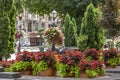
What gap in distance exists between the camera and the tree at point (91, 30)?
20922mm

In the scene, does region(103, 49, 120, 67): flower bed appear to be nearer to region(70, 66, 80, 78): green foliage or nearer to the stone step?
region(70, 66, 80, 78): green foliage

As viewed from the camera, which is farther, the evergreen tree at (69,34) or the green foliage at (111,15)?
the evergreen tree at (69,34)

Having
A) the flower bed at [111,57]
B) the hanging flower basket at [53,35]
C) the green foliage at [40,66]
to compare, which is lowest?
the green foliage at [40,66]

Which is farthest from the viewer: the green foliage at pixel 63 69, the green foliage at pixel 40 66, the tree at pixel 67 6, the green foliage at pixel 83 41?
the tree at pixel 67 6

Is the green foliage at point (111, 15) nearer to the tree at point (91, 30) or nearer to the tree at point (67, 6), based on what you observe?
the tree at point (91, 30)

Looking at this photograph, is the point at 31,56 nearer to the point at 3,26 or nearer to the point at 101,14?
the point at 3,26

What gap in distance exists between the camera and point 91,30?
21031mm

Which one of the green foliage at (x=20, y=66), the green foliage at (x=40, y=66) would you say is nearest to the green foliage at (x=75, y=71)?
the green foliage at (x=40, y=66)

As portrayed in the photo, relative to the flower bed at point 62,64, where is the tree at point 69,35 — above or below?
above

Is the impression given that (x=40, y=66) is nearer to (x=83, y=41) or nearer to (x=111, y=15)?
(x=83, y=41)

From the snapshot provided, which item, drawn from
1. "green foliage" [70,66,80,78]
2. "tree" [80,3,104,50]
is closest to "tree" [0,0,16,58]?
"tree" [80,3,104,50]

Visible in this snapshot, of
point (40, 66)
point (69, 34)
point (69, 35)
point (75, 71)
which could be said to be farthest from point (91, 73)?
point (69, 34)

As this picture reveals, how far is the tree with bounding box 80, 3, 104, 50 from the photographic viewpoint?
20.9 metres

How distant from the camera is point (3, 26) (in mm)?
20344
